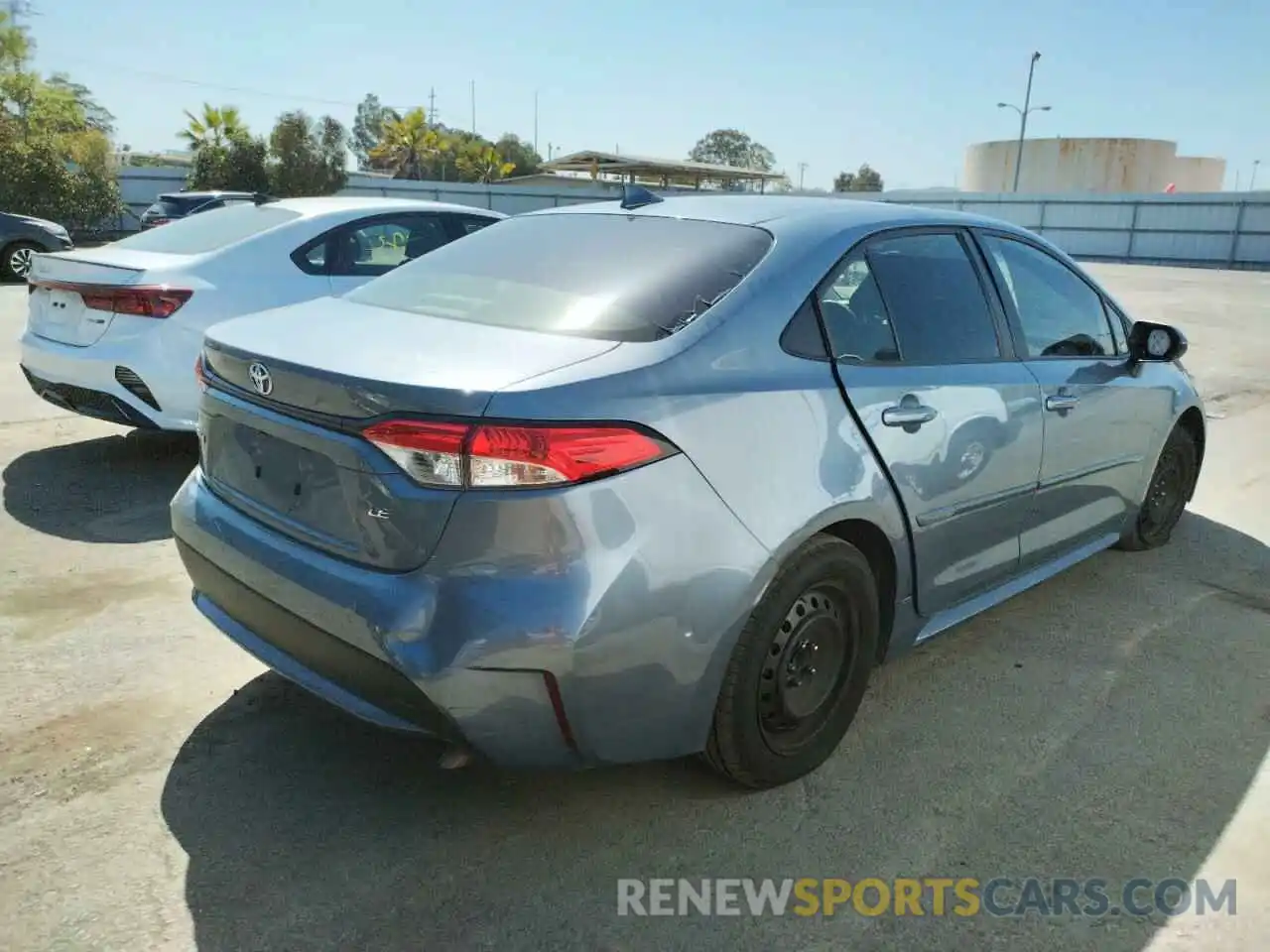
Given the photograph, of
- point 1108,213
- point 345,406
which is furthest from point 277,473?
point 1108,213

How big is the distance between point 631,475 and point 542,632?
0.39 metres

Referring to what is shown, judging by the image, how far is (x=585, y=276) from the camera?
9.18 ft

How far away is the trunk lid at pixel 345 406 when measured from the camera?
2.16 meters

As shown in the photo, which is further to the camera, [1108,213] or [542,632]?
[1108,213]

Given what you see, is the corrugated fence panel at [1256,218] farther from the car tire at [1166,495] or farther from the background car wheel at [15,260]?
the background car wheel at [15,260]

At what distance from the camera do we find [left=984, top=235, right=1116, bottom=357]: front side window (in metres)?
3.57

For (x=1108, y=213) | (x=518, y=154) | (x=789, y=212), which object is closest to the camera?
(x=789, y=212)

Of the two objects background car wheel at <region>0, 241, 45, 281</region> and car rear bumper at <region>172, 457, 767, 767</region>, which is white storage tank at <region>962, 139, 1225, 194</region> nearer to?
background car wheel at <region>0, 241, 45, 281</region>

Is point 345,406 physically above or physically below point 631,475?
above

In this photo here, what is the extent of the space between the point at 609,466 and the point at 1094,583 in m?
3.14

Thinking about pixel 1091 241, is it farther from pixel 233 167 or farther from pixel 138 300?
pixel 138 300

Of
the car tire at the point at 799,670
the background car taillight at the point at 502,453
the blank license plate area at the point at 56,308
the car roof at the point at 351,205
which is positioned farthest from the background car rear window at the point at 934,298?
the blank license plate area at the point at 56,308

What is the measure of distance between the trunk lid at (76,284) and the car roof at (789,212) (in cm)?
278

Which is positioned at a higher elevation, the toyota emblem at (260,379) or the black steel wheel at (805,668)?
the toyota emblem at (260,379)
